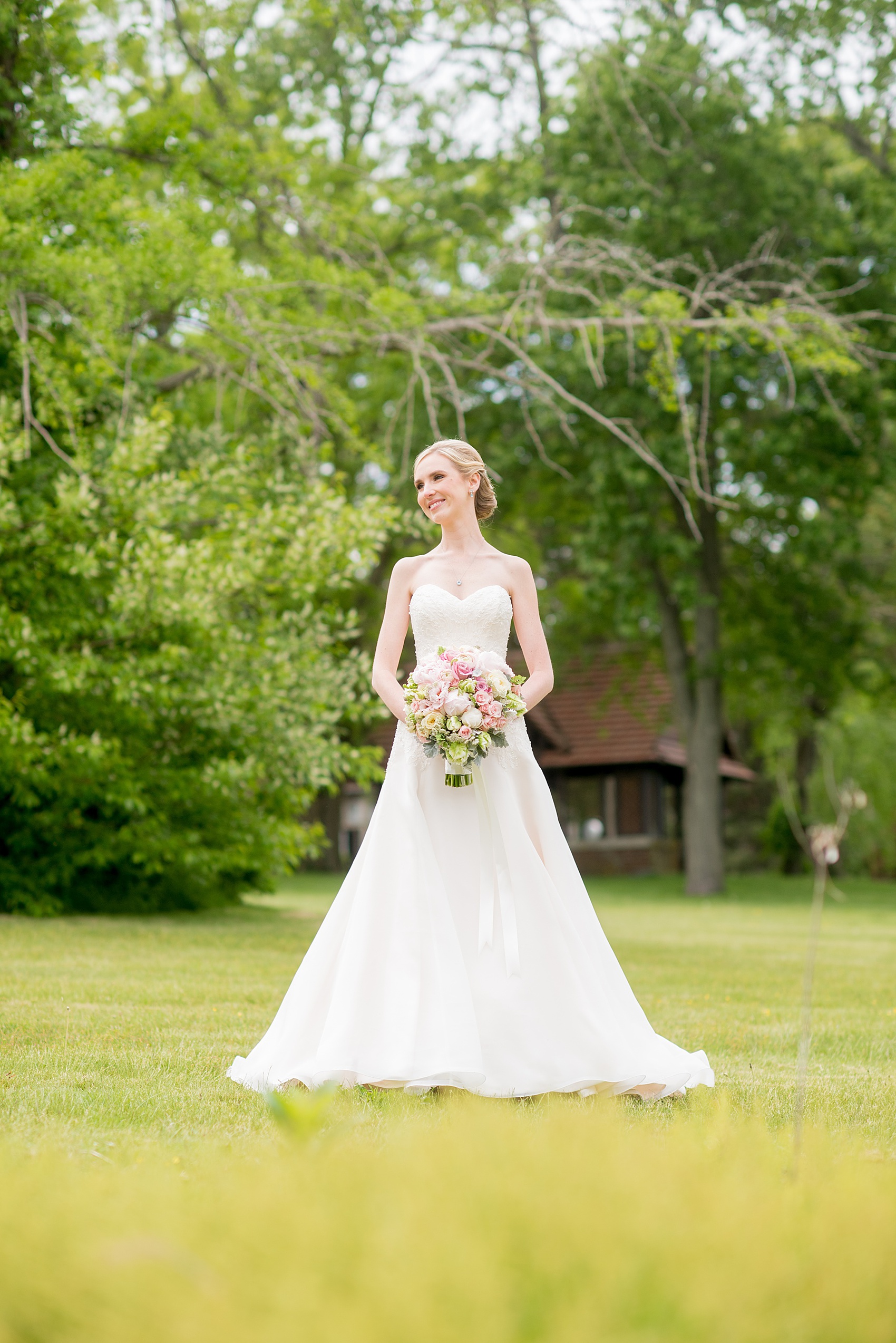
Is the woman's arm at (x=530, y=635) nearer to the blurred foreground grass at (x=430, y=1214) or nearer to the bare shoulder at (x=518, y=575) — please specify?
the bare shoulder at (x=518, y=575)

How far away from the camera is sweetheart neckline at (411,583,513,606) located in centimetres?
550

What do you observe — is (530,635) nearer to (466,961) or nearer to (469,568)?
(469,568)

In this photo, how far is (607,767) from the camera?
3691cm

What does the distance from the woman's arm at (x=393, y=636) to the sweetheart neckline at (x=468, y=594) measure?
0.06 m

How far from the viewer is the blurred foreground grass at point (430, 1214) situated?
2.04m

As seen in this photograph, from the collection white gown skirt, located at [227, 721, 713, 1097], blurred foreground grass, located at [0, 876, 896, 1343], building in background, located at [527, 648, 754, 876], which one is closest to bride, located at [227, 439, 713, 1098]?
white gown skirt, located at [227, 721, 713, 1097]

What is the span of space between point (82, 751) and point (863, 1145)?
9255mm

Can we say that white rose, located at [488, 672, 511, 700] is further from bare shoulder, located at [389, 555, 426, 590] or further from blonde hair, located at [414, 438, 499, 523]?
blonde hair, located at [414, 438, 499, 523]

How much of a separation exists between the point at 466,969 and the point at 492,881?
1.25 ft

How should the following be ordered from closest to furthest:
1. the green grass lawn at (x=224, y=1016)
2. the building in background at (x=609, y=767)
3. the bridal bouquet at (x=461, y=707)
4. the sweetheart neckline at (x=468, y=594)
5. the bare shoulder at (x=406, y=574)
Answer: the green grass lawn at (x=224, y=1016)
the bridal bouquet at (x=461, y=707)
the sweetheart neckline at (x=468, y=594)
the bare shoulder at (x=406, y=574)
the building in background at (x=609, y=767)

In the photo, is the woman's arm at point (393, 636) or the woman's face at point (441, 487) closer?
the woman's arm at point (393, 636)

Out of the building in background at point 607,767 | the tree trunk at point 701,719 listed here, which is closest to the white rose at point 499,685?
the tree trunk at point 701,719

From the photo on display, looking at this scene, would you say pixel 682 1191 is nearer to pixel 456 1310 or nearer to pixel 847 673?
pixel 456 1310

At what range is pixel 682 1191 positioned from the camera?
2.55m
